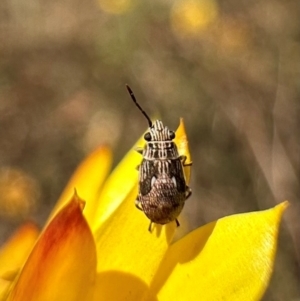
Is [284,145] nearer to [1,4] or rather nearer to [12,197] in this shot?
[12,197]

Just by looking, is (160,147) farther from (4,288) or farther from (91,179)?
(4,288)

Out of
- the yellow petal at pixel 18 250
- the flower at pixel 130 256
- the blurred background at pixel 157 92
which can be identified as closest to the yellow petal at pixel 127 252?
the flower at pixel 130 256

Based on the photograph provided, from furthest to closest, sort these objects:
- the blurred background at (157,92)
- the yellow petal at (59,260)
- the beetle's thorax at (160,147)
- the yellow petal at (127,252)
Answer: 1. the blurred background at (157,92)
2. the beetle's thorax at (160,147)
3. the yellow petal at (127,252)
4. the yellow petal at (59,260)

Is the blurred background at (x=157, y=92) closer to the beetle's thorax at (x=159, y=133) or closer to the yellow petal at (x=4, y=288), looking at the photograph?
the beetle's thorax at (x=159, y=133)

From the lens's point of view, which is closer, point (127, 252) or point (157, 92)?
point (127, 252)

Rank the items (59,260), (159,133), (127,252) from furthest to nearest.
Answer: (159,133), (127,252), (59,260)

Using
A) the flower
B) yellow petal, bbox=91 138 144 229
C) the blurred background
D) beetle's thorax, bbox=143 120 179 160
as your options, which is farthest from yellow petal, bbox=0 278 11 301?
the blurred background

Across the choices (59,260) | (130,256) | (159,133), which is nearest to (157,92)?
(159,133)
